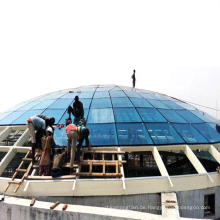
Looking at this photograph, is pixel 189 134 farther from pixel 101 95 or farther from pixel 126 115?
pixel 101 95

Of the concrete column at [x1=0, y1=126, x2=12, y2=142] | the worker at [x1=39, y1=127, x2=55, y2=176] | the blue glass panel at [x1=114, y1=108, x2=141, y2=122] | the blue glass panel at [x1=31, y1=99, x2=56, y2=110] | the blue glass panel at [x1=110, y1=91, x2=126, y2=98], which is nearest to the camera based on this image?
the worker at [x1=39, y1=127, x2=55, y2=176]

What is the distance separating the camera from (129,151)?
10.7m

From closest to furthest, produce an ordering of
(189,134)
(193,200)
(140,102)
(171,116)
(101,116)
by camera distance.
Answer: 1. (193,200)
2. (189,134)
3. (101,116)
4. (171,116)
5. (140,102)

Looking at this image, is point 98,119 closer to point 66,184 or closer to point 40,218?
point 66,184

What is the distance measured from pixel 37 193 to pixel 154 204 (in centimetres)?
508

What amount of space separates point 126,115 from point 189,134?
4077 millimetres

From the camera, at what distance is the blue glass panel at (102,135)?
430 inches

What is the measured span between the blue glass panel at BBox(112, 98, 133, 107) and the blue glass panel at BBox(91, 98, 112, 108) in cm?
38

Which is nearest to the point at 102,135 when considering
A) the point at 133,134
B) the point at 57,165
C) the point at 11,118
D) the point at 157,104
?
the point at 133,134

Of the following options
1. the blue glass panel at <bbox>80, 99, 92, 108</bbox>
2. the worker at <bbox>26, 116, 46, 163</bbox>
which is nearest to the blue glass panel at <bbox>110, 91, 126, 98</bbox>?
the blue glass panel at <bbox>80, 99, 92, 108</bbox>

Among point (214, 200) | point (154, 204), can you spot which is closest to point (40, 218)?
point (154, 204)

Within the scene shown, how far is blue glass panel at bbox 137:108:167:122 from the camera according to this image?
1289 cm

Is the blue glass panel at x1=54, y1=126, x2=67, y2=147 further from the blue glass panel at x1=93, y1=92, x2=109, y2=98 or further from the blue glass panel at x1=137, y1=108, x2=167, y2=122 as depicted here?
the blue glass panel at x1=93, y1=92, x2=109, y2=98

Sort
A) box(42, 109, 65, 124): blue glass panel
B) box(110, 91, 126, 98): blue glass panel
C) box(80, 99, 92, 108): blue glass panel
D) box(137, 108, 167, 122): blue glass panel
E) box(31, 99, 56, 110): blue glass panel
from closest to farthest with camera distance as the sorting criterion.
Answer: box(137, 108, 167, 122): blue glass panel
box(42, 109, 65, 124): blue glass panel
box(80, 99, 92, 108): blue glass panel
box(31, 99, 56, 110): blue glass panel
box(110, 91, 126, 98): blue glass panel
